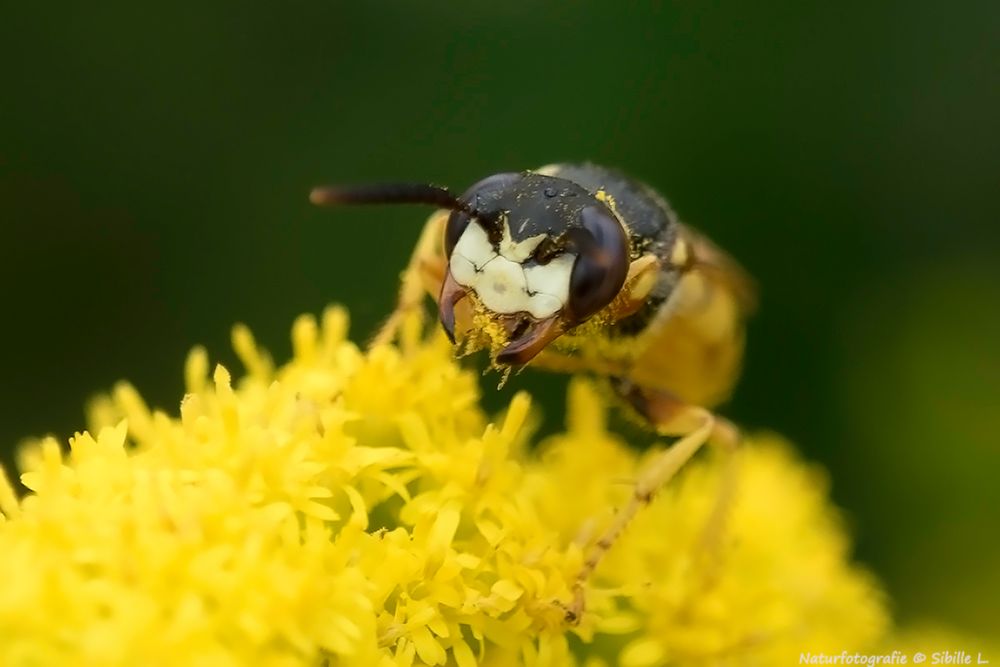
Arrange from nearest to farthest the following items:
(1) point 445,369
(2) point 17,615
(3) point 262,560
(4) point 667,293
A: (2) point 17,615
(3) point 262,560
(1) point 445,369
(4) point 667,293

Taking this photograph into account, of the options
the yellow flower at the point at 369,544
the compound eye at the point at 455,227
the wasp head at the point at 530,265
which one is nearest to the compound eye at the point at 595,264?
the wasp head at the point at 530,265

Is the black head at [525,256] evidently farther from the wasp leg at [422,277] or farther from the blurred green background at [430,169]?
the blurred green background at [430,169]

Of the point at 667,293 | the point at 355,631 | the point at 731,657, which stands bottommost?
the point at 731,657

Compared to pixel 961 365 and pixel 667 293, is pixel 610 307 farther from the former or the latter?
pixel 961 365

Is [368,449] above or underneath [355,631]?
above

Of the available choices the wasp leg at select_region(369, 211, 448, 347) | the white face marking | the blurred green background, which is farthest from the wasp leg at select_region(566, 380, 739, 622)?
the blurred green background

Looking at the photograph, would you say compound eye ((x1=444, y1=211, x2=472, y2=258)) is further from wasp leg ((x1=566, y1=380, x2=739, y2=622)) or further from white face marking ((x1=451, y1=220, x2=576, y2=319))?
wasp leg ((x1=566, y1=380, x2=739, y2=622))

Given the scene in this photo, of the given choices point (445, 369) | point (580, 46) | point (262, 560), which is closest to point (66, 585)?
point (262, 560)
